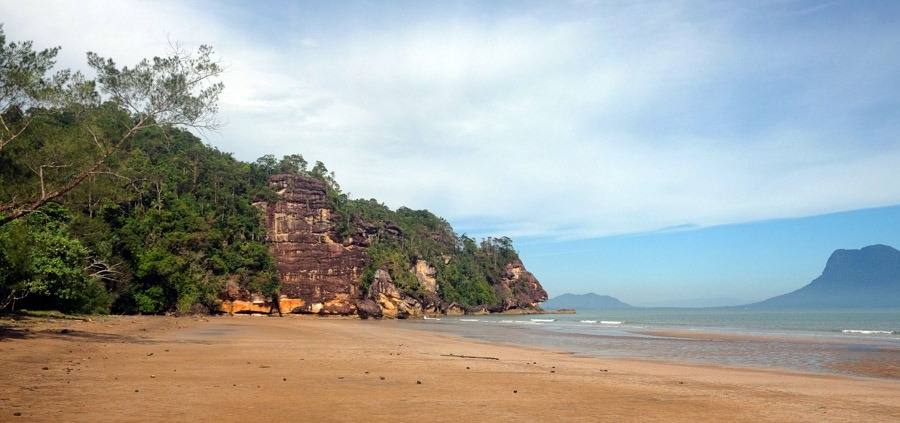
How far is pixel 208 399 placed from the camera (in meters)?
8.58

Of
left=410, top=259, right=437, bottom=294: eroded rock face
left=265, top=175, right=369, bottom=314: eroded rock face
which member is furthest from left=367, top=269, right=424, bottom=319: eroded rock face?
left=410, top=259, right=437, bottom=294: eroded rock face

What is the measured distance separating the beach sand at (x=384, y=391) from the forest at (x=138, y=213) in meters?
6.43

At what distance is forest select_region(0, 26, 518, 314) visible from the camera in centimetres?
1847

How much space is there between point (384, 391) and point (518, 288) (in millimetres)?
146978

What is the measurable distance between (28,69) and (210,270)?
183 feet

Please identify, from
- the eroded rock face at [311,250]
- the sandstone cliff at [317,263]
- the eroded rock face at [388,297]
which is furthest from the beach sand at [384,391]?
the eroded rock face at [388,297]

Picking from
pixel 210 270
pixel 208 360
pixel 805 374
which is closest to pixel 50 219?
pixel 208 360

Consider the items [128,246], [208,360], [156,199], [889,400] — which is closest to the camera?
[889,400]

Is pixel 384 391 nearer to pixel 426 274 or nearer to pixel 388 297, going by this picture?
pixel 388 297

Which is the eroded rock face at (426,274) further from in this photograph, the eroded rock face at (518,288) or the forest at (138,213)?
the eroded rock face at (518,288)

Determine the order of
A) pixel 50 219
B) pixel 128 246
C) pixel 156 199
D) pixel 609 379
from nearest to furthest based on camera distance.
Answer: pixel 609 379 < pixel 50 219 < pixel 128 246 < pixel 156 199

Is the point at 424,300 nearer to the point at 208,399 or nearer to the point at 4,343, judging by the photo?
the point at 4,343

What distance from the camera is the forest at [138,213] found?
18469 millimetres

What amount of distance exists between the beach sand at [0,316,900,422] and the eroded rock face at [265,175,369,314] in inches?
2470
